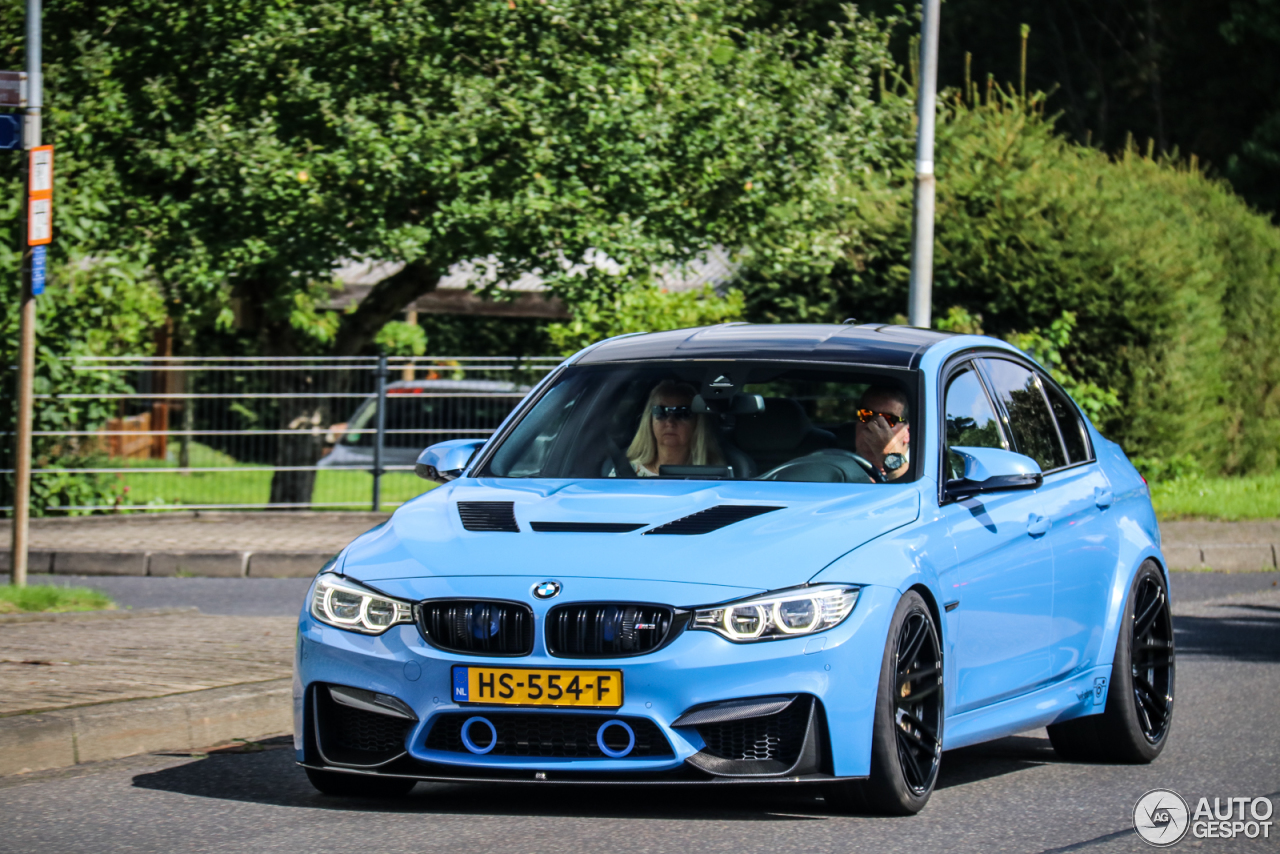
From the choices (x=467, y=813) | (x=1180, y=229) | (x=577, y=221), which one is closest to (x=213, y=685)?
(x=467, y=813)

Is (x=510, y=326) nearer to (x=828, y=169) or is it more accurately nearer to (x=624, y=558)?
(x=828, y=169)

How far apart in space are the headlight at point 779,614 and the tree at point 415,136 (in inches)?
478

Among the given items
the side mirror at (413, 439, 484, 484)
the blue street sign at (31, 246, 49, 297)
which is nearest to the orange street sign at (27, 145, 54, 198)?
the blue street sign at (31, 246, 49, 297)

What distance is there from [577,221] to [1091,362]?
19.6 feet

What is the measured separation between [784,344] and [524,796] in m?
1.84

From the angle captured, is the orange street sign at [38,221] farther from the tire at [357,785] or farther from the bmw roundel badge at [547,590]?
the bmw roundel badge at [547,590]

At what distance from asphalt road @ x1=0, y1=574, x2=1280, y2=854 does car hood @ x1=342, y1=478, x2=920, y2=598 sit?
28.9 inches

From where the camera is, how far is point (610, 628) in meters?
5.02

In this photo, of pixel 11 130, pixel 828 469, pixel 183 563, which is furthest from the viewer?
pixel 183 563

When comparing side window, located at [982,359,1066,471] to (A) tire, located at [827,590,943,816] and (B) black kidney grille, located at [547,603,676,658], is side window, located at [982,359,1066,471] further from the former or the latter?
(B) black kidney grille, located at [547,603,676,658]

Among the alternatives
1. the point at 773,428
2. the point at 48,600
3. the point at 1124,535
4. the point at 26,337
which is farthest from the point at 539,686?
the point at 26,337

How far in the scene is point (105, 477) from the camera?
17.9m

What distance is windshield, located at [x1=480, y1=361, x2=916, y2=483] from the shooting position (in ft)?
20.5

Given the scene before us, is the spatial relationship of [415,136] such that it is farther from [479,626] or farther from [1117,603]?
[479,626]
